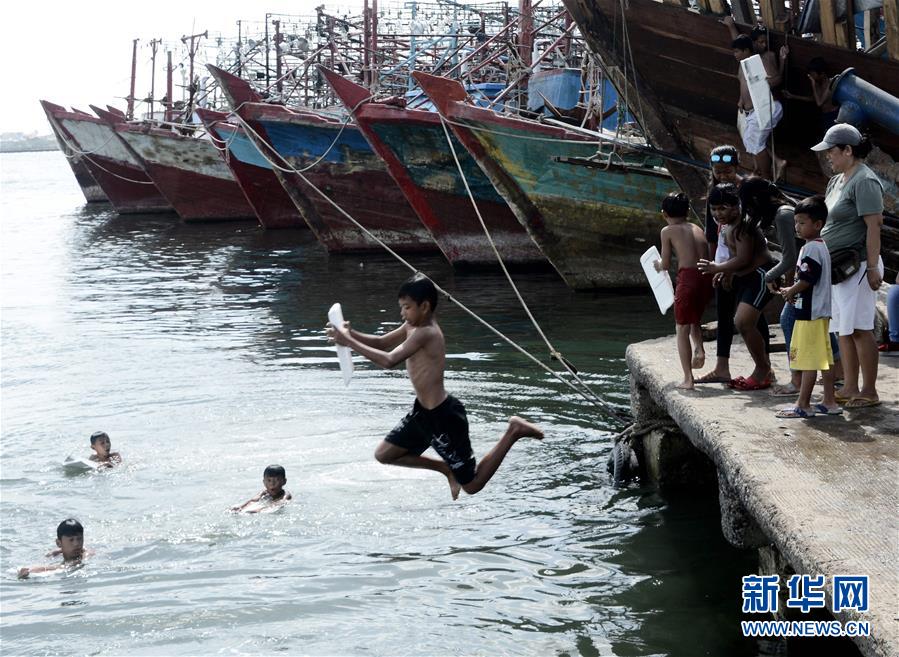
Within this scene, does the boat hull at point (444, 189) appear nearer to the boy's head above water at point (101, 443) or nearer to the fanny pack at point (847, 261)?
the boy's head above water at point (101, 443)

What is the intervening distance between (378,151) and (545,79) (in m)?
4.06

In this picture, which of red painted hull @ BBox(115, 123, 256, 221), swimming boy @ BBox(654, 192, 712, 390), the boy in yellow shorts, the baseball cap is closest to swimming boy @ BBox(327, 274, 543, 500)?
swimming boy @ BBox(654, 192, 712, 390)

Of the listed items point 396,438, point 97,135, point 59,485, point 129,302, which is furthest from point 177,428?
point 97,135

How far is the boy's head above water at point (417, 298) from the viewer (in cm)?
588

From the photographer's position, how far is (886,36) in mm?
10328

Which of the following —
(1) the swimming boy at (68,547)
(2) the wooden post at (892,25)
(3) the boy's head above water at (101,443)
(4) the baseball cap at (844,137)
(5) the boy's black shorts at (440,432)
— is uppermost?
(2) the wooden post at (892,25)

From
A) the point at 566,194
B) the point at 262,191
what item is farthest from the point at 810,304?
the point at 262,191

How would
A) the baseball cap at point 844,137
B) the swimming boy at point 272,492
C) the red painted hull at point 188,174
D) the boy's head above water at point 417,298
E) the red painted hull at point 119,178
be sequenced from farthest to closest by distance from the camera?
the red painted hull at point 119,178, the red painted hull at point 188,174, the swimming boy at point 272,492, the baseball cap at point 844,137, the boy's head above water at point 417,298

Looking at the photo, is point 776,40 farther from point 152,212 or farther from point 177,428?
point 152,212

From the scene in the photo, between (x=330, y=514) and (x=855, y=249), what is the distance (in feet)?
13.4

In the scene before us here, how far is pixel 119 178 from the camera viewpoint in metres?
39.7

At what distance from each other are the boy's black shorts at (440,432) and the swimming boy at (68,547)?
8.25ft

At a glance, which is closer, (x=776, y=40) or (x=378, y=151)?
(x=776, y=40)

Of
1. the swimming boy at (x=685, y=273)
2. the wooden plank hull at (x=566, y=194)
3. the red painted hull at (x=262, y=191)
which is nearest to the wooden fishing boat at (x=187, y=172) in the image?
the red painted hull at (x=262, y=191)
